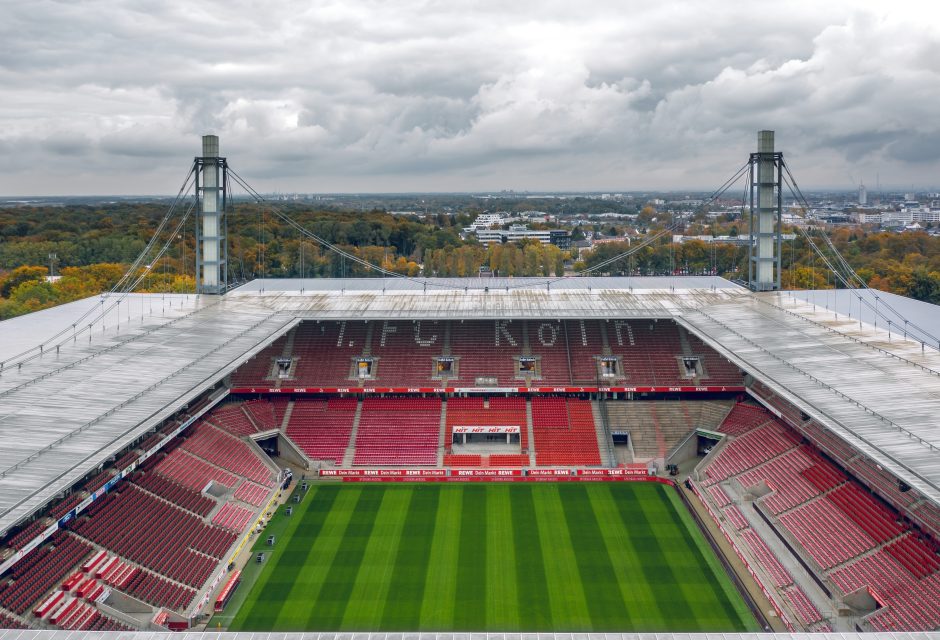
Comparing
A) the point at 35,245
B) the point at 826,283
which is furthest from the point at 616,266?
the point at 35,245

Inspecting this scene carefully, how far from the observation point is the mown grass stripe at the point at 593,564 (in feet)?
100

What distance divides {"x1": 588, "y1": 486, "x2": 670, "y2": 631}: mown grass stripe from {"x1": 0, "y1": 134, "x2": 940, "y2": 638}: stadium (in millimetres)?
151

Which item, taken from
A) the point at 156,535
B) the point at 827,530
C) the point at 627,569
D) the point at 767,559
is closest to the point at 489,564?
the point at 627,569

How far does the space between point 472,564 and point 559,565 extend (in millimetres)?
3679

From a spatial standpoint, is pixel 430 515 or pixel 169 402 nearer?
pixel 169 402

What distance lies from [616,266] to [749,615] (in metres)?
85.6

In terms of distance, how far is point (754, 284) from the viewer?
57.8m

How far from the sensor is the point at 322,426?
4847 centimetres

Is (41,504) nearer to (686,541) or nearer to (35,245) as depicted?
(686,541)

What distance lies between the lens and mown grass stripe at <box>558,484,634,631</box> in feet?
100

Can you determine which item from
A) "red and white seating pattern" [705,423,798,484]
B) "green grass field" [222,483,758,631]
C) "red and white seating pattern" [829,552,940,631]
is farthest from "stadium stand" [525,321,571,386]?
"red and white seating pattern" [829,552,940,631]

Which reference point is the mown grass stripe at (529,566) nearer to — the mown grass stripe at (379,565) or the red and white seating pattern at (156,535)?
the mown grass stripe at (379,565)

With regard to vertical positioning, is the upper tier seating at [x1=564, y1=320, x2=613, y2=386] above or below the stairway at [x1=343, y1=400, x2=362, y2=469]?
above

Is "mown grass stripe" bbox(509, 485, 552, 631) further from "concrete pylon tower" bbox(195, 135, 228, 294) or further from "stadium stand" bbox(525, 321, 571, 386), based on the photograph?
"concrete pylon tower" bbox(195, 135, 228, 294)
